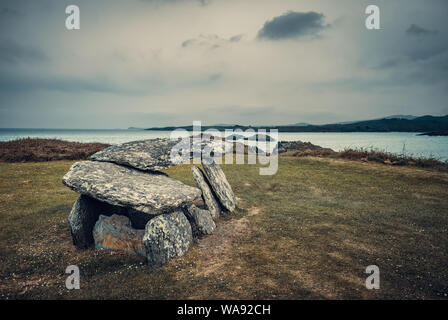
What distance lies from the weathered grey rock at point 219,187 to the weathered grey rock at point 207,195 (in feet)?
0.70

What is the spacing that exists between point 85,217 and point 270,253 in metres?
5.16

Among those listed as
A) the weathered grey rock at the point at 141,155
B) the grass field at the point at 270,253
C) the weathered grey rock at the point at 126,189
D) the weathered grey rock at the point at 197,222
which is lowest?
the grass field at the point at 270,253

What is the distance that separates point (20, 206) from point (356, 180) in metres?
15.8

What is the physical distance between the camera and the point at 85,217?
6723mm

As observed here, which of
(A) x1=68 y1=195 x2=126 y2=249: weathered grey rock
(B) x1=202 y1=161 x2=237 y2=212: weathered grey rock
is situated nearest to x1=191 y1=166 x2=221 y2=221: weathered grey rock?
(B) x1=202 y1=161 x2=237 y2=212: weathered grey rock

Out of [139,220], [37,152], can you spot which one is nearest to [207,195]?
[139,220]

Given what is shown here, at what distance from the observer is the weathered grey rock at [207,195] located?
816 centimetres

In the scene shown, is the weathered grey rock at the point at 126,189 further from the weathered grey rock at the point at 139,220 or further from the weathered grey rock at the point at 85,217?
the weathered grey rock at the point at 139,220

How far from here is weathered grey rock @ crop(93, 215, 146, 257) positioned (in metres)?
6.25

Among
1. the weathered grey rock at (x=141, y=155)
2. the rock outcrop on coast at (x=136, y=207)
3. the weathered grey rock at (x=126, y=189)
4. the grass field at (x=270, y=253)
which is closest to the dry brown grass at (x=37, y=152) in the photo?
the grass field at (x=270, y=253)

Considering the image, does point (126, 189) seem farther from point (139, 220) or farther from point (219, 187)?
point (219, 187)

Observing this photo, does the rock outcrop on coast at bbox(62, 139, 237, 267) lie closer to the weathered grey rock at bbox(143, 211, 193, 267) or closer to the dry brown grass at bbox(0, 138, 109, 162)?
the weathered grey rock at bbox(143, 211, 193, 267)

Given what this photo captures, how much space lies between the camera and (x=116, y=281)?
4.96 meters

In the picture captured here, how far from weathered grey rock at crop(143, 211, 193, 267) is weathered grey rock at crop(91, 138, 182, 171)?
6.94 ft
